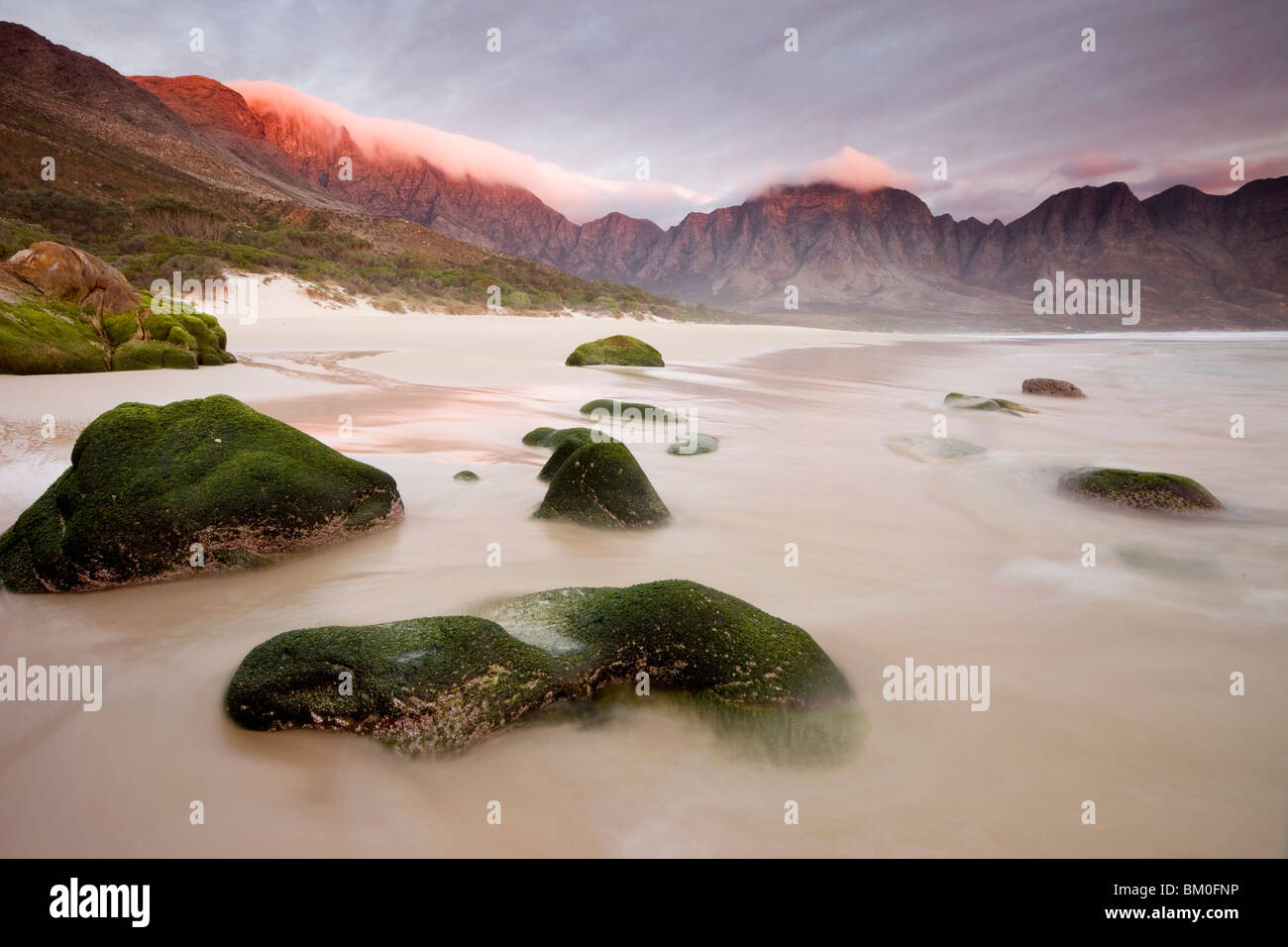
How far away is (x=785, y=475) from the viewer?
644 centimetres

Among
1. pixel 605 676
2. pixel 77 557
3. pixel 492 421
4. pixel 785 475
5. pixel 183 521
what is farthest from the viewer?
pixel 492 421

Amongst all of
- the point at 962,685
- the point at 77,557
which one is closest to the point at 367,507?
the point at 77,557

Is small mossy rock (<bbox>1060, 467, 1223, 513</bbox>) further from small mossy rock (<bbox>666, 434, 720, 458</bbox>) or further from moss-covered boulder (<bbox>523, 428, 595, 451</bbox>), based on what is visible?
moss-covered boulder (<bbox>523, 428, 595, 451</bbox>)

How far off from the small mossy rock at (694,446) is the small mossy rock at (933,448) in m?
2.22

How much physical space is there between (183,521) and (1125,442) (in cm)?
1069

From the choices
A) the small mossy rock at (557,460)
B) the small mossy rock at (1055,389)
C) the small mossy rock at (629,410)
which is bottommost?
the small mossy rock at (557,460)

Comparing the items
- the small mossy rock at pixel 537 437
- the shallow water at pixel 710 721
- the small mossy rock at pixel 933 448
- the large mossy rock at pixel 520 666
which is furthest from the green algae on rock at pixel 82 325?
the small mossy rock at pixel 933 448

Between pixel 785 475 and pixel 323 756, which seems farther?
pixel 785 475

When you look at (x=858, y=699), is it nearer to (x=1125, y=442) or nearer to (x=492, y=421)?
(x=492, y=421)

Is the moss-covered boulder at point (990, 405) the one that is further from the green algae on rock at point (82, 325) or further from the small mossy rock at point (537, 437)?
the green algae on rock at point (82, 325)

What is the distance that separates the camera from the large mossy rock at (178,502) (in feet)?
10.9

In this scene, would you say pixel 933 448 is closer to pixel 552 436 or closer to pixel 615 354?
pixel 552 436

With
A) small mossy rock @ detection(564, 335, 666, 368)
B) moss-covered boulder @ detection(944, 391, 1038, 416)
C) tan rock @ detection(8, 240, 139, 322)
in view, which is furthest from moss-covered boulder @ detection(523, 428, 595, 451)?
tan rock @ detection(8, 240, 139, 322)
